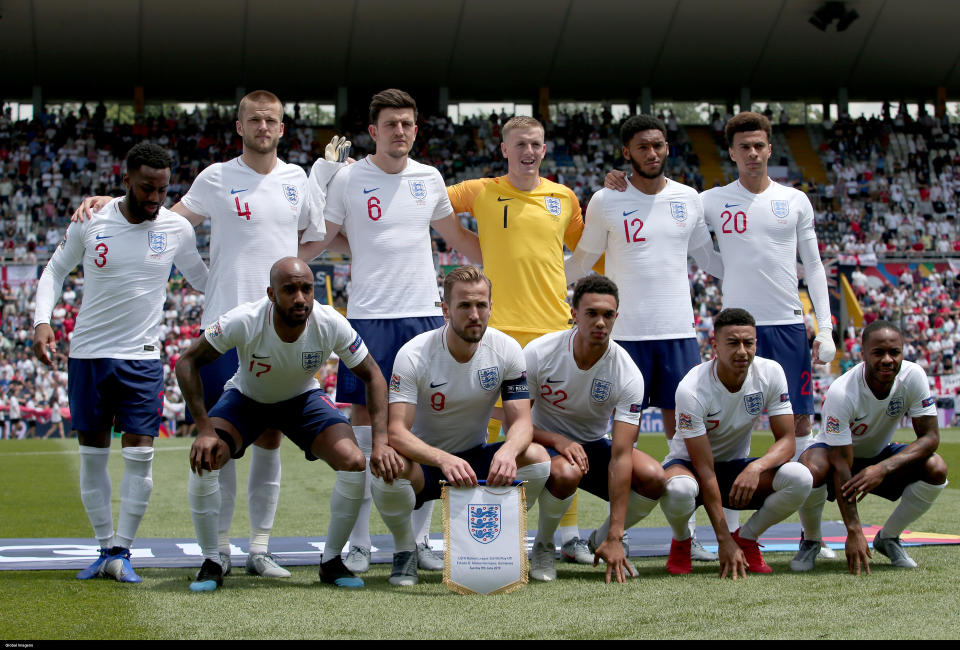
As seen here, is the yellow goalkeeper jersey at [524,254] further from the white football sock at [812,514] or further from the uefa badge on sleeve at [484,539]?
the white football sock at [812,514]

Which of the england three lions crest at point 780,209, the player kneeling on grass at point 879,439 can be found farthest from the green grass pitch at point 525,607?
the england three lions crest at point 780,209

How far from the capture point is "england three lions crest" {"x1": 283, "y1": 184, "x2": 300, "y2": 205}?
19.7 ft

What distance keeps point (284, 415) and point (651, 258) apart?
2.43 meters

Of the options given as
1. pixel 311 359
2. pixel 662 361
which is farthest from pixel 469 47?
pixel 311 359

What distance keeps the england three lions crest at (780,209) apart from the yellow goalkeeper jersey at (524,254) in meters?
1.32

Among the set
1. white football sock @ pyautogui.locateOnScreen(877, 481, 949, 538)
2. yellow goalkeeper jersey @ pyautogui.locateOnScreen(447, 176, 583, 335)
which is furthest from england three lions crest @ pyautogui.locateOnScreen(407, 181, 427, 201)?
white football sock @ pyautogui.locateOnScreen(877, 481, 949, 538)

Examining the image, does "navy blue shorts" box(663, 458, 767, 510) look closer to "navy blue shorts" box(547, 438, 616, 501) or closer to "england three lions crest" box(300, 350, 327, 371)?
"navy blue shorts" box(547, 438, 616, 501)

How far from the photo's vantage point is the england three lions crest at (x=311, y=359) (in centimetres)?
542

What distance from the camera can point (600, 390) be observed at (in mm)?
5598

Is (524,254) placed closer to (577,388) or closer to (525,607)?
(577,388)

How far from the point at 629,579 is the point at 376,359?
194 centimetres

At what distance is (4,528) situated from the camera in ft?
27.7
